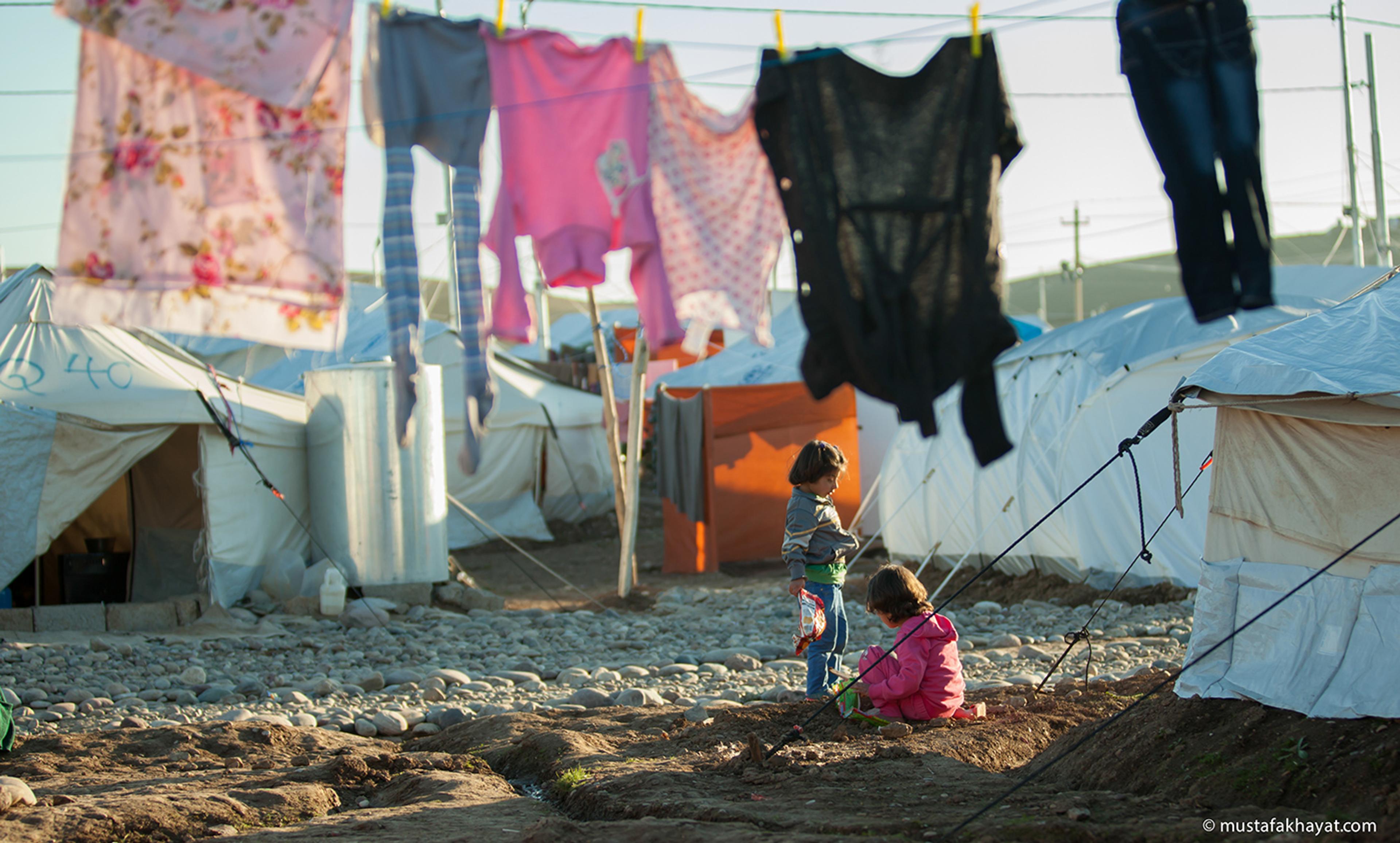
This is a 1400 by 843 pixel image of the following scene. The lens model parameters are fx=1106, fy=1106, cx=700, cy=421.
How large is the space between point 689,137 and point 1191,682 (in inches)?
122

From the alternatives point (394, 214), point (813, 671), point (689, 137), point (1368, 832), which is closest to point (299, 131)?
point (394, 214)

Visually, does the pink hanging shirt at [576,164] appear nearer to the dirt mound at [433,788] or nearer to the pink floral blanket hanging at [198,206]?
the pink floral blanket hanging at [198,206]

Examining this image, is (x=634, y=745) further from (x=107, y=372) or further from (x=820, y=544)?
(x=107, y=372)

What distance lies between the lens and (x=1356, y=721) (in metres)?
4.03

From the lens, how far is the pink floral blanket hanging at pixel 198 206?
3.82 meters

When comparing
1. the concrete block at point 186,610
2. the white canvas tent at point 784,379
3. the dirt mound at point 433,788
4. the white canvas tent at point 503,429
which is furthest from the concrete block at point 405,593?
the dirt mound at point 433,788

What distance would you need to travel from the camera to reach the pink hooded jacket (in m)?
5.14

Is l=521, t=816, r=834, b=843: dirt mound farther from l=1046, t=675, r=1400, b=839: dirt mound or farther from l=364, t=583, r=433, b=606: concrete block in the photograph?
Answer: l=364, t=583, r=433, b=606: concrete block

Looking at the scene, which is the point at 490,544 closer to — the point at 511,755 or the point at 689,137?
the point at 511,755

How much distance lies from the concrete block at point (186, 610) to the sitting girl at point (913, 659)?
7080 millimetres

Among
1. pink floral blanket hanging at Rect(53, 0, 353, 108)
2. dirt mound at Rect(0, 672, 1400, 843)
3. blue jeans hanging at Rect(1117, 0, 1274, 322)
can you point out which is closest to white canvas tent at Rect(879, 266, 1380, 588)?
dirt mound at Rect(0, 672, 1400, 843)

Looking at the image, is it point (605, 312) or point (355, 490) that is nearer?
point (355, 490)

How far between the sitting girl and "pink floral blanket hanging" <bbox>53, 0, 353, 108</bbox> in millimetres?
3252

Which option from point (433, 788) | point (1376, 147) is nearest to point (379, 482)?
point (433, 788)
